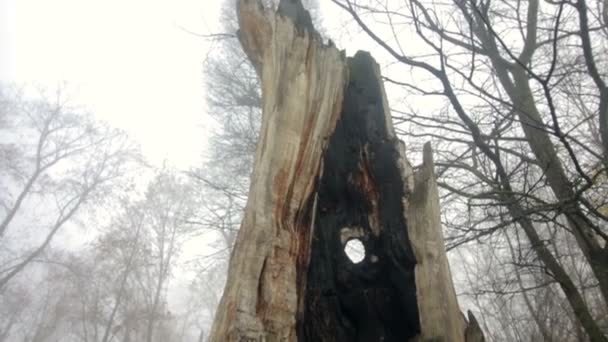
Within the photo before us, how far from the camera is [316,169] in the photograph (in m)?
1.21

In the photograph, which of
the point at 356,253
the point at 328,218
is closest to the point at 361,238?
the point at 328,218

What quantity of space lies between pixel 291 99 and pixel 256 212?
18.9 inches

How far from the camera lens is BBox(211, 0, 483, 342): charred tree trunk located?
97 cm

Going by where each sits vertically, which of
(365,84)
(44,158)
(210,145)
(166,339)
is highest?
(44,158)

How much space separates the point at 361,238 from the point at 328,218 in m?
0.14

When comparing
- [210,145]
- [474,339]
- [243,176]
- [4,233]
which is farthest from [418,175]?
[4,233]

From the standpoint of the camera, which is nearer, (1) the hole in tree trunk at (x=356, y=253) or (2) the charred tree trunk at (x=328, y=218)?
(2) the charred tree trunk at (x=328, y=218)

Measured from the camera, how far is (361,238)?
46.0 inches

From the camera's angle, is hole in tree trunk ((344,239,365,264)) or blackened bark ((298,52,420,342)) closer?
blackened bark ((298,52,420,342))

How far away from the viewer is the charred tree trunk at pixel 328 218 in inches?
38.3

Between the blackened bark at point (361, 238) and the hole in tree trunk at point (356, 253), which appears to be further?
the hole in tree trunk at point (356, 253)

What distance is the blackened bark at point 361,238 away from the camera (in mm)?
1030

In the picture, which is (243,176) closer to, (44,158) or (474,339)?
(474,339)

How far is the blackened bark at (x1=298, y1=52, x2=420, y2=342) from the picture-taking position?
1.03 m
